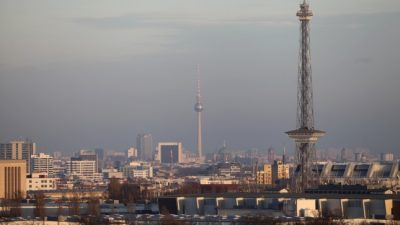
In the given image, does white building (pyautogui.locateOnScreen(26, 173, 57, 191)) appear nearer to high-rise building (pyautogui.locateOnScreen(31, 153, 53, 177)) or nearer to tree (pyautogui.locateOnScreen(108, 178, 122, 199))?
tree (pyautogui.locateOnScreen(108, 178, 122, 199))

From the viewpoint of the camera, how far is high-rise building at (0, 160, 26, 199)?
98.7 m

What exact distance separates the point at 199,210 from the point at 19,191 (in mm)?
31846


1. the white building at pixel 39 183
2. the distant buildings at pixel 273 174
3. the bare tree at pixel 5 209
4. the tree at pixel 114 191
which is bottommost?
the bare tree at pixel 5 209

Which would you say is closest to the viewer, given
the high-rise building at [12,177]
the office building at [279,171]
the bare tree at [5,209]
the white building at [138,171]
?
the bare tree at [5,209]

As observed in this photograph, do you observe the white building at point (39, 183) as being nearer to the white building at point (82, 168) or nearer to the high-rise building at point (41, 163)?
the high-rise building at point (41, 163)

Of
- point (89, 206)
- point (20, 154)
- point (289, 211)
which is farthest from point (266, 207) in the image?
point (20, 154)

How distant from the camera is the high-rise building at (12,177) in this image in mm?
98688

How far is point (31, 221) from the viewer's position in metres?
58.7

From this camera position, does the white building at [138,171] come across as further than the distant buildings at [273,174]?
Yes

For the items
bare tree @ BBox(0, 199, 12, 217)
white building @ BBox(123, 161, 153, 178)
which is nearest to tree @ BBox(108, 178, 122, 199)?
bare tree @ BBox(0, 199, 12, 217)

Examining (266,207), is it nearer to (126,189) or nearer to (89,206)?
(89,206)

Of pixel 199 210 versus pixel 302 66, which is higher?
pixel 302 66

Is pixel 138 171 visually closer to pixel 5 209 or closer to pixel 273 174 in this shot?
pixel 273 174

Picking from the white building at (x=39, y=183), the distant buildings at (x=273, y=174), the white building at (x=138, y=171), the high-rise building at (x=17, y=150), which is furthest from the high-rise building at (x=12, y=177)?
the white building at (x=138, y=171)
